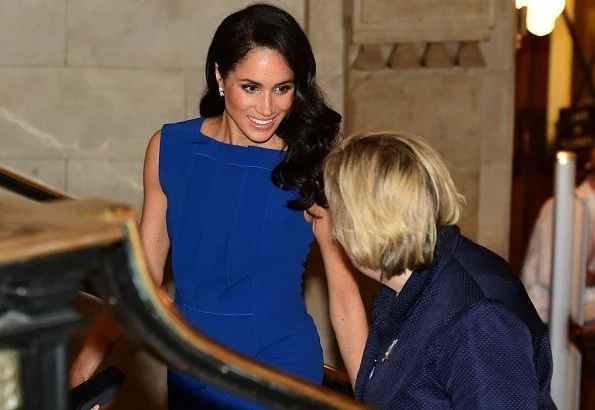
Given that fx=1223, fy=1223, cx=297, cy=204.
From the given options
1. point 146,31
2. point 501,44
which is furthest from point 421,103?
point 146,31

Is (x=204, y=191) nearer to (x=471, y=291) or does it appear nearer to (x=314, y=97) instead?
(x=314, y=97)

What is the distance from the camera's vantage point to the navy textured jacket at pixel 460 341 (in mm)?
2307

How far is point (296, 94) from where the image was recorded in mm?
3496

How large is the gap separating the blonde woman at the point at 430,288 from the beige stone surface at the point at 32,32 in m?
3.28

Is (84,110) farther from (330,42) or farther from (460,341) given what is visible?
(460,341)

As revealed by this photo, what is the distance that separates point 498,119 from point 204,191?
8.51 feet

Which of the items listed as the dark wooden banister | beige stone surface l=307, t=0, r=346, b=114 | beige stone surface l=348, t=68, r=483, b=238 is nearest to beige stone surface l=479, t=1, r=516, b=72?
beige stone surface l=348, t=68, r=483, b=238

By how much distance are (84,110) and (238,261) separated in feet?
7.90

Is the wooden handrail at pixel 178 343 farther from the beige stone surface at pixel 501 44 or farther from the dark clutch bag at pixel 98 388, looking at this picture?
the beige stone surface at pixel 501 44

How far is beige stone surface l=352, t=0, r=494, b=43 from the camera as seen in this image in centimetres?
556

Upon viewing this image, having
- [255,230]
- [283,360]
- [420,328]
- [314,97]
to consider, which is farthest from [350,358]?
[420,328]

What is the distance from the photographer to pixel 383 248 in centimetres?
247

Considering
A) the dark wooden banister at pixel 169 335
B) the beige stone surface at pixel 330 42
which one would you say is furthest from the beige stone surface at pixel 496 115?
the dark wooden banister at pixel 169 335

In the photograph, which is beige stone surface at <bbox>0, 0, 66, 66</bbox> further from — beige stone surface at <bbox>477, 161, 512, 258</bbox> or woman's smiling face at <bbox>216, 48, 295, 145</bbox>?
woman's smiling face at <bbox>216, 48, 295, 145</bbox>
